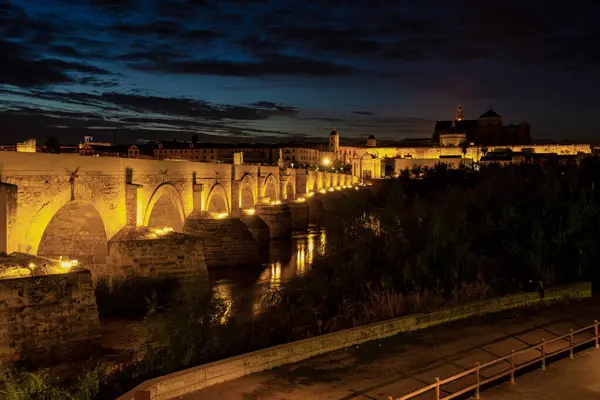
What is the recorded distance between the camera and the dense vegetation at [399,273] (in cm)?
913

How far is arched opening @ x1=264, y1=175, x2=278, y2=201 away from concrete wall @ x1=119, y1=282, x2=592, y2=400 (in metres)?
28.6

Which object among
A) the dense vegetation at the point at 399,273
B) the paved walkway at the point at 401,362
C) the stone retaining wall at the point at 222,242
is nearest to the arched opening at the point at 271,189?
the stone retaining wall at the point at 222,242

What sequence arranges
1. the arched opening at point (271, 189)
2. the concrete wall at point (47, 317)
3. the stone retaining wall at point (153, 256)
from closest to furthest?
the concrete wall at point (47, 317)
the stone retaining wall at point (153, 256)
the arched opening at point (271, 189)

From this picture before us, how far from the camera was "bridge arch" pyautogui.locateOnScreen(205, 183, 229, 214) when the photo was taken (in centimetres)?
2875

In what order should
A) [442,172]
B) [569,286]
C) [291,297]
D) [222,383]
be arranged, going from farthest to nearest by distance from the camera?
[442,172], [291,297], [569,286], [222,383]

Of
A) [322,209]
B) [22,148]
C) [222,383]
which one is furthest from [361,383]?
[322,209]

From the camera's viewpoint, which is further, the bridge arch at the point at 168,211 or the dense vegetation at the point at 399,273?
the bridge arch at the point at 168,211

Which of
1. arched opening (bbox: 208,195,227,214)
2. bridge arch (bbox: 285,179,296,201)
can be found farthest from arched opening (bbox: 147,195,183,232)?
bridge arch (bbox: 285,179,296,201)

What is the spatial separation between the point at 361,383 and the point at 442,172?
1468 inches

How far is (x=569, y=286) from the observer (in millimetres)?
13531

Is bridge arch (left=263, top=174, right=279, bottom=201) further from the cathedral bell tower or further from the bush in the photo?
the cathedral bell tower

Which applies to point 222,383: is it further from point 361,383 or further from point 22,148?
point 22,148

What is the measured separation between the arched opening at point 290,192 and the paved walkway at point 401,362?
3542 centimetres

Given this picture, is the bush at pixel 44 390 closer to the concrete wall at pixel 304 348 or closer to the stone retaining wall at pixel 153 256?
the concrete wall at pixel 304 348
